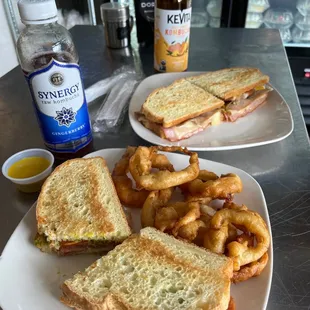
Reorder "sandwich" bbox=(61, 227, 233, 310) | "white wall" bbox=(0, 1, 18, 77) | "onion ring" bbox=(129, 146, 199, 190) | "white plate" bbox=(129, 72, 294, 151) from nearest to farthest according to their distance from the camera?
"sandwich" bbox=(61, 227, 233, 310) → "onion ring" bbox=(129, 146, 199, 190) → "white plate" bbox=(129, 72, 294, 151) → "white wall" bbox=(0, 1, 18, 77)

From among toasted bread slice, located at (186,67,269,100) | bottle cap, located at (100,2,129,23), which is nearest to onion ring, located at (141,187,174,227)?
toasted bread slice, located at (186,67,269,100)

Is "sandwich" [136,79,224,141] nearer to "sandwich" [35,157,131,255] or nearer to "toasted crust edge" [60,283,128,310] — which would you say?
"sandwich" [35,157,131,255]

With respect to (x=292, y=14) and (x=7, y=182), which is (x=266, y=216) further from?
(x=292, y=14)

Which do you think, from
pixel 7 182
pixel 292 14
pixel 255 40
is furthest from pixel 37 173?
pixel 292 14

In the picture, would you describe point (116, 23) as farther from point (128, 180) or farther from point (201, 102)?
point (128, 180)

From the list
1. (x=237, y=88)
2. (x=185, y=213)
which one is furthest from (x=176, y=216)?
(x=237, y=88)

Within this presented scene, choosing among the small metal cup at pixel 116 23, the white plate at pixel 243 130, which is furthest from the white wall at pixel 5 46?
the white plate at pixel 243 130
